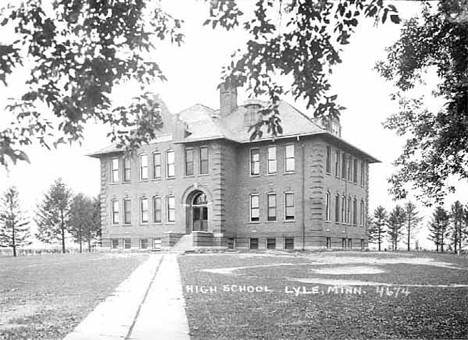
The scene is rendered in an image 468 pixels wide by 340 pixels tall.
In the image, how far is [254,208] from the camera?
20.0 meters

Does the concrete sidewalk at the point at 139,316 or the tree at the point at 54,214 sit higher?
the tree at the point at 54,214

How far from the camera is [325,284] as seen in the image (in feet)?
30.0

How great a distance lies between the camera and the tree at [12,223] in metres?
5.34

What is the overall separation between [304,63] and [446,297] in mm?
5101

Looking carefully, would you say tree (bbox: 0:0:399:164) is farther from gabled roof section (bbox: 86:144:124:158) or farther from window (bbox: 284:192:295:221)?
window (bbox: 284:192:295:221)

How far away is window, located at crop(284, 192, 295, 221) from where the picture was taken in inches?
846

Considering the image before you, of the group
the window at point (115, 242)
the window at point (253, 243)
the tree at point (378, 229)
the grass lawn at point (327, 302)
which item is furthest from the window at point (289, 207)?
the grass lawn at point (327, 302)

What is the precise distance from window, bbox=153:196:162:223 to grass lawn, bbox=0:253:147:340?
431 cm

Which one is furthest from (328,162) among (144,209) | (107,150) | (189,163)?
(107,150)

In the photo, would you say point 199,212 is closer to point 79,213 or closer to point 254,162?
point 254,162

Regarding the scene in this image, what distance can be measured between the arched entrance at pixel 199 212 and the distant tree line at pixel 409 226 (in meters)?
9.01

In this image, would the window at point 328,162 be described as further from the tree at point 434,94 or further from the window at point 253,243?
the tree at point 434,94

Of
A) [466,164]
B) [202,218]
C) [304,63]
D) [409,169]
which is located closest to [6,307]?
[304,63]

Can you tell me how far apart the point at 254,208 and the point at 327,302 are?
1276 centimetres
